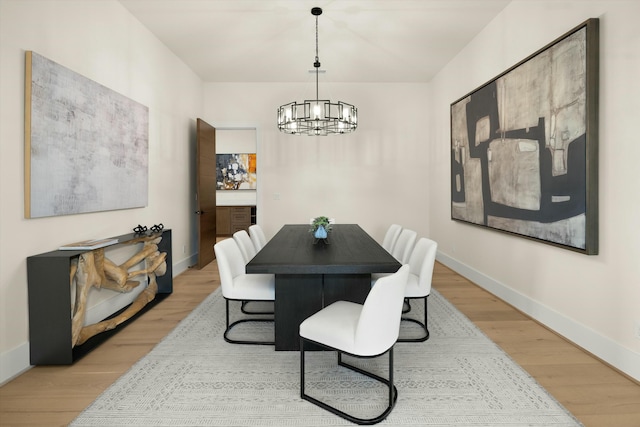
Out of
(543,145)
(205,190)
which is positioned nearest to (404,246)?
(543,145)

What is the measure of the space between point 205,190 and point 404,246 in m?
3.14

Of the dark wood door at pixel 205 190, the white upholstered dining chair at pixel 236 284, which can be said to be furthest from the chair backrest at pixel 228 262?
the dark wood door at pixel 205 190

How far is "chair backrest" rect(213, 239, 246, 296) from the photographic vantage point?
8.39ft

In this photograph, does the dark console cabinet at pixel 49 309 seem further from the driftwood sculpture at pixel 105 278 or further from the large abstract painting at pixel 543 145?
the large abstract painting at pixel 543 145

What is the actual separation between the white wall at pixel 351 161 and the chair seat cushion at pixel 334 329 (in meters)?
4.08

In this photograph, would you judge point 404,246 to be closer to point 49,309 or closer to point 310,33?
point 310,33

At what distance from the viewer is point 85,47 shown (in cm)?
287

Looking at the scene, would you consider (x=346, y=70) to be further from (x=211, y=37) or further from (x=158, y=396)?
→ (x=158, y=396)

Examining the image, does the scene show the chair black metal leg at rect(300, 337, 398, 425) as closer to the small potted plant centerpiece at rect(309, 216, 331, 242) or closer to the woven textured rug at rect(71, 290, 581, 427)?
the woven textured rug at rect(71, 290, 581, 427)

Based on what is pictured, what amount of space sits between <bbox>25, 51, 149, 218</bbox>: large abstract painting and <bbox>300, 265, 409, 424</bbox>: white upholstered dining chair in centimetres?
205

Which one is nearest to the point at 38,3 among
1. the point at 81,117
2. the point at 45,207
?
the point at 81,117

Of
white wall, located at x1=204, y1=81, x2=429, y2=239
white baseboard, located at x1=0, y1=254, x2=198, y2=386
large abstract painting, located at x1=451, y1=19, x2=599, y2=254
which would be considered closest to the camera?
white baseboard, located at x1=0, y1=254, x2=198, y2=386

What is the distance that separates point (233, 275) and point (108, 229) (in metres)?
1.34

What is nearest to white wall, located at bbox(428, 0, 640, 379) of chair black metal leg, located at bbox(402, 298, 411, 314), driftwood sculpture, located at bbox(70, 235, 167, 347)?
chair black metal leg, located at bbox(402, 298, 411, 314)
